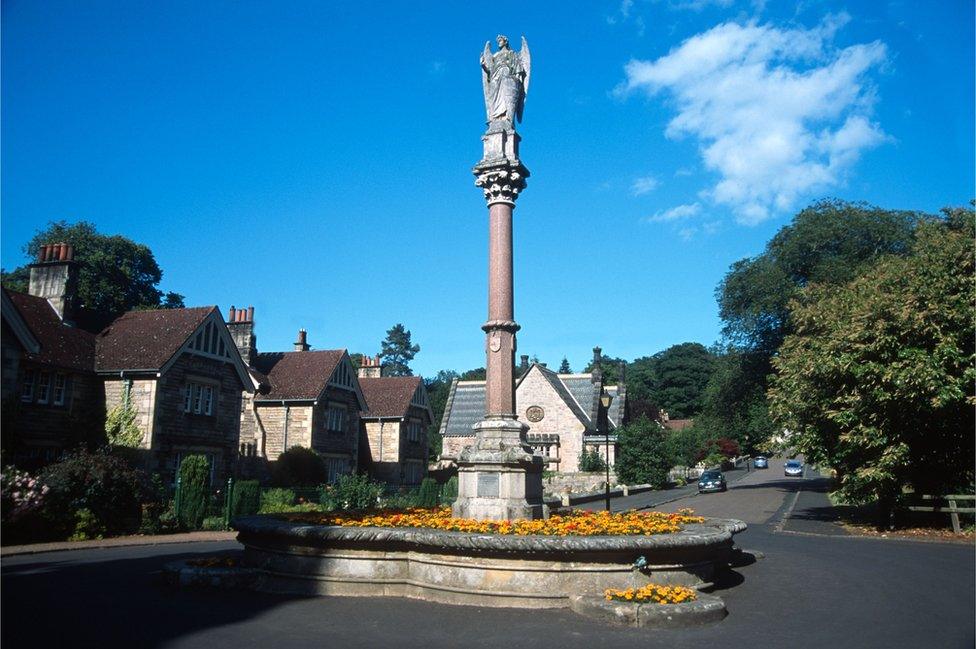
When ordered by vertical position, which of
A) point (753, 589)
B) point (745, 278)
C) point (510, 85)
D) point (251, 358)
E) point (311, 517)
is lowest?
point (753, 589)

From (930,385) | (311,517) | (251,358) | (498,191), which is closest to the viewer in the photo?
(311,517)

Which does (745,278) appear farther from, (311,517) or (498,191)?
(311,517)

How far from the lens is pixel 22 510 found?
701 inches

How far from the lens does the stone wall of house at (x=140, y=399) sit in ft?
89.2

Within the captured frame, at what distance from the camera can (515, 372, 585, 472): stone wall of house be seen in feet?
176

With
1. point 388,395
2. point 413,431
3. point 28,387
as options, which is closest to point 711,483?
point 413,431

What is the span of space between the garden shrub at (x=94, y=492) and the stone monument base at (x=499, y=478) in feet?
40.7

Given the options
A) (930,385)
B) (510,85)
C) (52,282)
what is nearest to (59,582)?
(510,85)

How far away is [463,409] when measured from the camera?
199 feet

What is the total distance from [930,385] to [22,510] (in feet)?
75.2

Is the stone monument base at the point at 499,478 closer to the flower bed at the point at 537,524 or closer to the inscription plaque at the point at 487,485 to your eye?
the inscription plaque at the point at 487,485

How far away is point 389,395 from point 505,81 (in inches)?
1283

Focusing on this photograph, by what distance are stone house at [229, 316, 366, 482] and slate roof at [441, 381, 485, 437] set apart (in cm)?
1838

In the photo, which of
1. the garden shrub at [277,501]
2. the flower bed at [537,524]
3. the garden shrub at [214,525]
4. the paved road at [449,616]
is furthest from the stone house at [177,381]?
the flower bed at [537,524]
